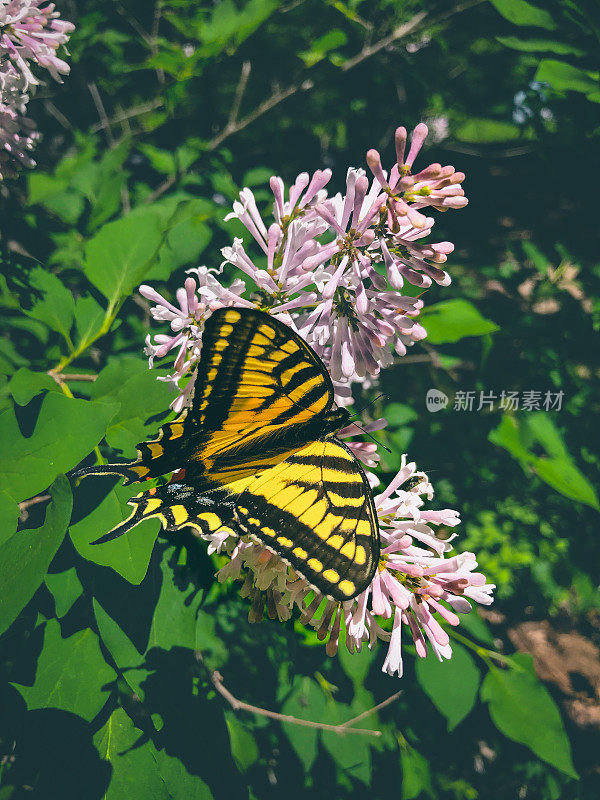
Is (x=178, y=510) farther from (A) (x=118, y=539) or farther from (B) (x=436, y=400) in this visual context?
(B) (x=436, y=400)

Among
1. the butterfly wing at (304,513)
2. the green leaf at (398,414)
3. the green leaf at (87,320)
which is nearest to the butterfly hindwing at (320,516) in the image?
the butterfly wing at (304,513)

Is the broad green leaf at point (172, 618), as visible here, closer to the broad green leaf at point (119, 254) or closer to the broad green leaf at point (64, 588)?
the broad green leaf at point (64, 588)

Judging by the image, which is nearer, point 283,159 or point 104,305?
point 104,305

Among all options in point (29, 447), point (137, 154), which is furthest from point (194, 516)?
point (137, 154)

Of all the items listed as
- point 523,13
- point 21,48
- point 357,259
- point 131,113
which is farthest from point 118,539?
point 131,113

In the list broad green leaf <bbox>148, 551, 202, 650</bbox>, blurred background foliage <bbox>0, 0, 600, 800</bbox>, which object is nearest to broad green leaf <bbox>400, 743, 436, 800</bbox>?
blurred background foliage <bbox>0, 0, 600, 800</bbox>

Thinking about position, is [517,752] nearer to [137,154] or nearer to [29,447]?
[29,447]
